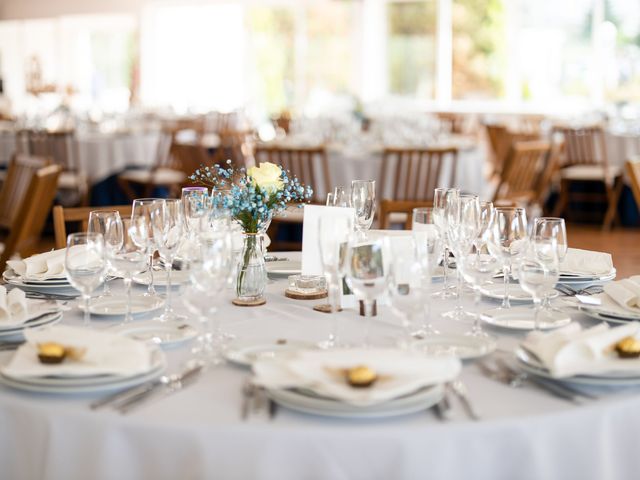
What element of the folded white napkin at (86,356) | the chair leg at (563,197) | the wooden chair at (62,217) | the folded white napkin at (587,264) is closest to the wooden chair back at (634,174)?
the folded white napkin at (587,264)

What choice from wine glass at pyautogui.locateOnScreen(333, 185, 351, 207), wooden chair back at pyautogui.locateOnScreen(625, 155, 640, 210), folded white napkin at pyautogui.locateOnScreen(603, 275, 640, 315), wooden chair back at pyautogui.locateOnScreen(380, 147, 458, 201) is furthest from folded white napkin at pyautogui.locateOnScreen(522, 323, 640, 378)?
wooden chair back at pyautogui.locateOnScreen(380, 147, 458, 201)

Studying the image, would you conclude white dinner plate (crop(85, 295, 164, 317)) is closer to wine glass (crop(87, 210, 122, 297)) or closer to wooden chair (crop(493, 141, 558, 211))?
wine glass (crop(87, 210, 122, 297))

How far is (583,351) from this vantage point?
5.18 feet

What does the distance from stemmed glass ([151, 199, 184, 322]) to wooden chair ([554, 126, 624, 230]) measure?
6.60 m

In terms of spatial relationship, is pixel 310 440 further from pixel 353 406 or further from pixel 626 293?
pixel 626 293

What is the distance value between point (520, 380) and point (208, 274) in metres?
0.59

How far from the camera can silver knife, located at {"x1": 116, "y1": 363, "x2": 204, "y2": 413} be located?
144 centimetres

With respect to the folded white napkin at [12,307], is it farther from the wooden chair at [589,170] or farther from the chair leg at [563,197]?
the chair leg at [563,197]

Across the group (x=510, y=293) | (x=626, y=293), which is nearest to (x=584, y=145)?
(x=510, y=293)

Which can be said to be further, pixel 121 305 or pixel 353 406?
pixel 121 305

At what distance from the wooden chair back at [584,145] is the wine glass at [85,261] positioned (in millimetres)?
7051

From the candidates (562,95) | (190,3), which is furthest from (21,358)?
(190,3)

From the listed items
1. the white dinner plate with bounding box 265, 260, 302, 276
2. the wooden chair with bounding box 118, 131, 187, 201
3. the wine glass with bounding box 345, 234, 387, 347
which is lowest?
the wooden chair with bounding box 118, 131, 187, 201

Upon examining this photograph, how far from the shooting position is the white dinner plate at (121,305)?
2.04 meters
